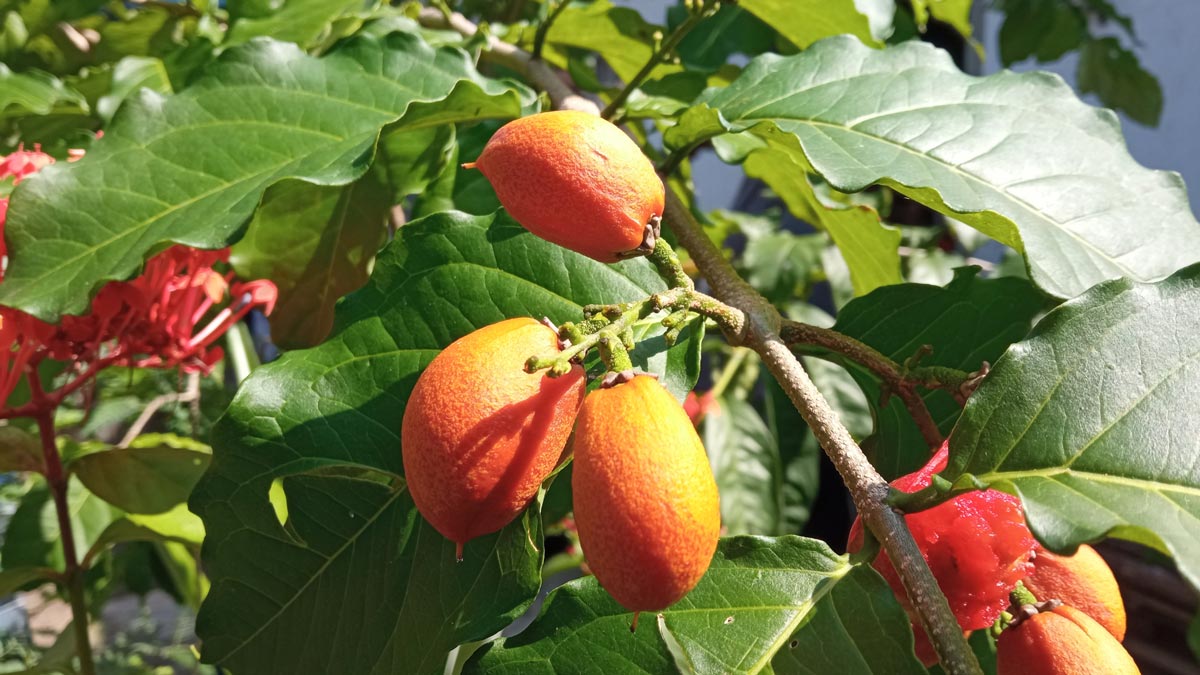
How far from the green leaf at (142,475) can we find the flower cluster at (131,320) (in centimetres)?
8

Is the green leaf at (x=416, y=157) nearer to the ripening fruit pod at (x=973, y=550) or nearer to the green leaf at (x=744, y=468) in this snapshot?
the ripening fruit pod at (x=973, y=550)

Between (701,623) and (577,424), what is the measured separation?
0.14 m

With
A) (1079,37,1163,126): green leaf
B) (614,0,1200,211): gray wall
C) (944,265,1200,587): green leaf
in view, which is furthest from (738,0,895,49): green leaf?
(614,0,1200,211): gray wall

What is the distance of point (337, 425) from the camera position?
58 centimetres

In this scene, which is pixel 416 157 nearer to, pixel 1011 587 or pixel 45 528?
pixel 1011 587

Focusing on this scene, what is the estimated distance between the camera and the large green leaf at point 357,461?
564mm

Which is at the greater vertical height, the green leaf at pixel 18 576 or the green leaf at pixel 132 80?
the green leaf at pixel 132 80

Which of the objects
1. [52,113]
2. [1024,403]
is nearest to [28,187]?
[52,113]

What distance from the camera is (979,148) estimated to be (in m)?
0.67

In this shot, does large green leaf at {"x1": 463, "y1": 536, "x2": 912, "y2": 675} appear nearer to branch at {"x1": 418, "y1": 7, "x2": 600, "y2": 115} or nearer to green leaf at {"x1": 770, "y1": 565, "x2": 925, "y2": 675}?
green leaf at {"x1": 770, "y1": 565, "x2": 925, "y2": 675}

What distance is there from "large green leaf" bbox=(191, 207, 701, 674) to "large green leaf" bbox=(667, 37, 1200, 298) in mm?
171

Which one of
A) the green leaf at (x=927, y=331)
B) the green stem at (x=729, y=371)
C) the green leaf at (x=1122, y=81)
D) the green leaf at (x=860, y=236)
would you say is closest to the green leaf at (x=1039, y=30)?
the green leaf at (x=1122, y=81)

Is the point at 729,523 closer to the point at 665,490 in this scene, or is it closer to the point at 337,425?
the point at 337,425

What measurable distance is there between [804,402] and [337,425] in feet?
0.93
